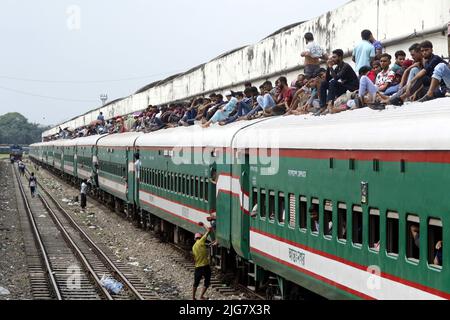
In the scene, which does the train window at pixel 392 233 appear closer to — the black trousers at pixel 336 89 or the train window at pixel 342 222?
the train window at pixel 342 222

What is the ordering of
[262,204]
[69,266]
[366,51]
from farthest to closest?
[69,266], [262,204], [366,51]

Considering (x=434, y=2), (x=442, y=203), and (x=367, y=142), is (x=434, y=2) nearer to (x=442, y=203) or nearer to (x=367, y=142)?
(x=367, y=142)

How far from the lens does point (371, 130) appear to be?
9758 mm

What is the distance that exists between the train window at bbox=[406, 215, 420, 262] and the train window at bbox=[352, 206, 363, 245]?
1.34 metres

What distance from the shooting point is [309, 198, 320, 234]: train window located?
462 inches

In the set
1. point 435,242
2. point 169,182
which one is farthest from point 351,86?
point 169,182

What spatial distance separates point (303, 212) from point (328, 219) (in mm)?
1062

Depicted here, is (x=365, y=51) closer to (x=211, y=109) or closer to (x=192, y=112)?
(x=211, y=109)

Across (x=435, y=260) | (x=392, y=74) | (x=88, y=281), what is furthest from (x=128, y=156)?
(x=435, y=260)

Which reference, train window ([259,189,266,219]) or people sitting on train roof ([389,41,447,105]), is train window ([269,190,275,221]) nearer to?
train window ([259,189,266,219])

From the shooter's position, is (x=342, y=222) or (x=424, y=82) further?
(x=342, y=222)

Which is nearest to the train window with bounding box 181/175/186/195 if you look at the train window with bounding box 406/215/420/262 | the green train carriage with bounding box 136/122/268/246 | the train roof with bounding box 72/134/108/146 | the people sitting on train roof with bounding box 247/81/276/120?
the green train carriage with bounding box 136/122/268/246

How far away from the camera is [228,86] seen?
113ft
